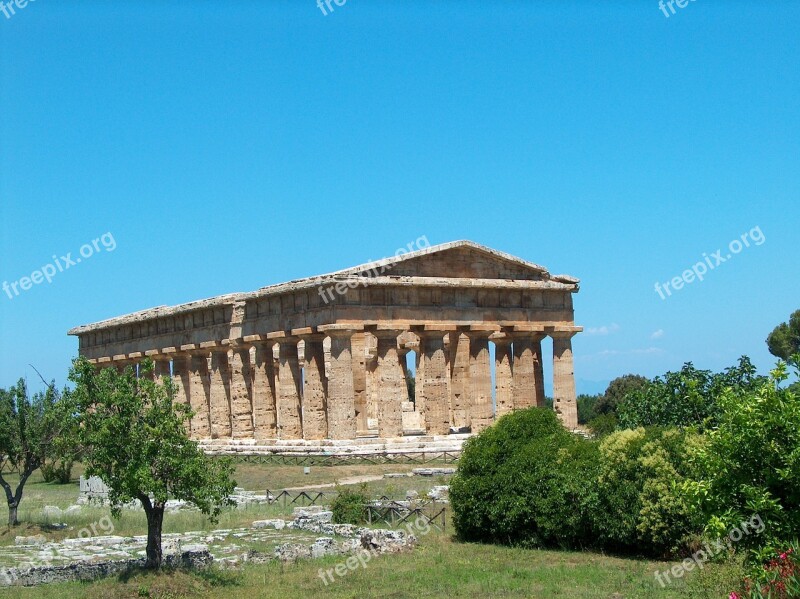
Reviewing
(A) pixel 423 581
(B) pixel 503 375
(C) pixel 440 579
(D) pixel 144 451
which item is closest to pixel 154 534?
(D) pixel 144 451

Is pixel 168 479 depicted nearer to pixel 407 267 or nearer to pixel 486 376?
pixel 407 267

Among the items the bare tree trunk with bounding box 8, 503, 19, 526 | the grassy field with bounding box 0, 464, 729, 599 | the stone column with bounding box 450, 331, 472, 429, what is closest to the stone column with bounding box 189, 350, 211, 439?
the stone column with bounding box 450, 331, 472, 429

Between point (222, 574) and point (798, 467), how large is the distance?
11.0 meters

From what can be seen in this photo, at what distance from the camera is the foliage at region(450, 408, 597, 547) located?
838 inches

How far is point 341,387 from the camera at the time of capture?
4091cm

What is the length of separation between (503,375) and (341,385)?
9342 mm

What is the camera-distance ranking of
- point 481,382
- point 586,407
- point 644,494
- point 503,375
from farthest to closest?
point 586,407 < point 503,375 < point 481,382 < point 644,494

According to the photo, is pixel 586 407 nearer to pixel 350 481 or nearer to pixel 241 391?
pixel 241 391

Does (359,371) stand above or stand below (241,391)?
above

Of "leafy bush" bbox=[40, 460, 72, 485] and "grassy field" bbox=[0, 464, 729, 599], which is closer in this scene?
"grassy field" bbox=[0, 464, 729, 599]

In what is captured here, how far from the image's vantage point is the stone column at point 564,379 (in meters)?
46.5

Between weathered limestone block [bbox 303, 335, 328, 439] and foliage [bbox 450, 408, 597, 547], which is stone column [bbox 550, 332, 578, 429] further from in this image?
foliage [bbox 450, 408, 597, 547]

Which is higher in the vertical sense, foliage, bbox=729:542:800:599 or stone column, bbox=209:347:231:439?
stone column, bbox=209:347:231:439

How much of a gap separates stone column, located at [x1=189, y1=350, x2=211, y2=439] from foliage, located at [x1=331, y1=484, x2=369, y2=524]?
27752 mm
